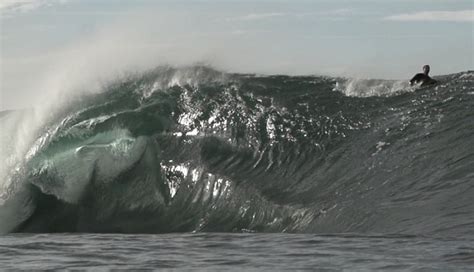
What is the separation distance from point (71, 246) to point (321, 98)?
8.48 m

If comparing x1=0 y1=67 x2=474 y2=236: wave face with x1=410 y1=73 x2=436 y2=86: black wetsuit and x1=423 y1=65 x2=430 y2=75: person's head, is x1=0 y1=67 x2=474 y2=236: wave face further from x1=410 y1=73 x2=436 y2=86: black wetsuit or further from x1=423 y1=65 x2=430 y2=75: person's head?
x1=423 y1=65 x2=430 y2=75: person's head

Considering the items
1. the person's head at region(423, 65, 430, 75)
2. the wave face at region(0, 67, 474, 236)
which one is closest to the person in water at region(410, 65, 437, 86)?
the person's head at region(423, 65, 430, 75)

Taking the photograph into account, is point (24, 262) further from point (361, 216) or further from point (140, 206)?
point (140, 206)

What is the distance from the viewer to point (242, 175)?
51.6 feet

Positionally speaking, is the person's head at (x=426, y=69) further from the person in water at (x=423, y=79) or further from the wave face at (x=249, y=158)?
the wave face at (x=249, y=158)

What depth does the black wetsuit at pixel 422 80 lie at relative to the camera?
61.5ft

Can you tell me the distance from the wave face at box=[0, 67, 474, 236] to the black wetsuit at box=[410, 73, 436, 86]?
394mm

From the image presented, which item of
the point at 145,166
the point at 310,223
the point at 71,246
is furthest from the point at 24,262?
the point at 145,166

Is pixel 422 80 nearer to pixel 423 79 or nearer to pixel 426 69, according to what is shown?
pixel 423 79

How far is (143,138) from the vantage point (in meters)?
17.9

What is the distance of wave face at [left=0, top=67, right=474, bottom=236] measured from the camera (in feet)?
43.0

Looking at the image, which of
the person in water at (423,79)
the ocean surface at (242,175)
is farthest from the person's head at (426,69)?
the ocean surface at (242,175)

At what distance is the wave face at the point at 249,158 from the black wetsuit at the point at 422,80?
394mm

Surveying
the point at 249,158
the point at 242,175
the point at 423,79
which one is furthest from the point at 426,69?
the point at 242,175
